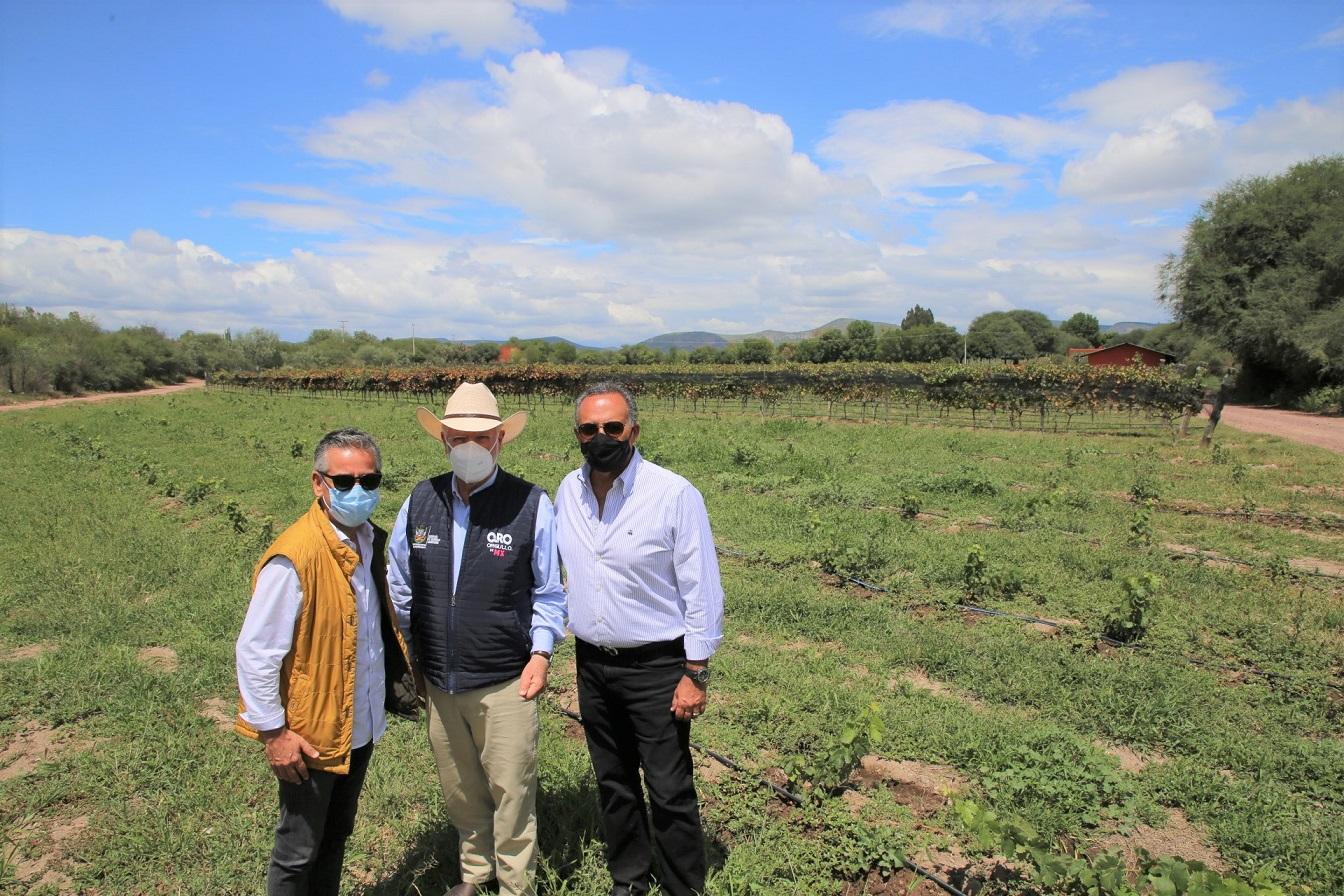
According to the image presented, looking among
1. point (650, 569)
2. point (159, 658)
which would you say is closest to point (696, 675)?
point (650, 569)

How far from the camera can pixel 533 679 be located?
2.46 metres

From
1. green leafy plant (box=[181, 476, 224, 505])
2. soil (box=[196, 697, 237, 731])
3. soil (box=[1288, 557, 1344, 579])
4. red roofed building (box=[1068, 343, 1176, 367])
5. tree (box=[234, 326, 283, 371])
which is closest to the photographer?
soil (box=[196, 697, 237, 731])

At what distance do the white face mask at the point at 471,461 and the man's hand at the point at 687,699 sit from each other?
3.30 ft

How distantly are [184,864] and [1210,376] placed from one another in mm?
53582

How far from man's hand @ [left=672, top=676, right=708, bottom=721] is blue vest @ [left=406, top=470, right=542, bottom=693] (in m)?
0.57

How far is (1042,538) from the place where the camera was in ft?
26.6

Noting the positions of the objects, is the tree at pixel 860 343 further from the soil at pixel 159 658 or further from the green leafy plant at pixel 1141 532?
the soil at pixel 159 658

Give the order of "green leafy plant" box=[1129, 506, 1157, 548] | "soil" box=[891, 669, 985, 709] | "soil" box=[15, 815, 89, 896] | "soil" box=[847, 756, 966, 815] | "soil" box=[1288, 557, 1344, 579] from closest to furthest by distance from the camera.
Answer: "soil" box=[15, 815, 89, 896] → "soil" box=[847, 756, 966, 815] → "soil" box=[891, 669, 985, 709] → "soil" box=[1288, 557, 1344, 579] → "green leafy plant" box=[1129, 506, 1157, 548]

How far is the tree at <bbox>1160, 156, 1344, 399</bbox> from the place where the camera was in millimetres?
30484

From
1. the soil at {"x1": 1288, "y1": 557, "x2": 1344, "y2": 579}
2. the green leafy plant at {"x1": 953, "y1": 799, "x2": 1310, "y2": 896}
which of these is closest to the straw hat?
the green leafy plant at {"x1": 953, "y1": 799, "x2": 1310, "y2": 896}

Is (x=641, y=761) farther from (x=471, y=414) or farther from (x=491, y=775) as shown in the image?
(x=471, y=414)

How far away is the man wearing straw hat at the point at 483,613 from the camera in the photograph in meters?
2.45

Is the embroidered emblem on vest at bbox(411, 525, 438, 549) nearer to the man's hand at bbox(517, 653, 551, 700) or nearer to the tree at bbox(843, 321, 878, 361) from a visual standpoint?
the man's hand at bbox(517, 653, 551, 700)

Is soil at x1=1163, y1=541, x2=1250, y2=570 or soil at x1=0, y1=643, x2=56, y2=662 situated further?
soil at x1=1163, y1=541, x2=1250, y2=570
